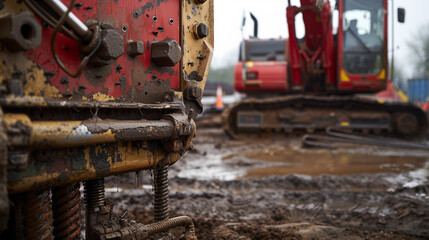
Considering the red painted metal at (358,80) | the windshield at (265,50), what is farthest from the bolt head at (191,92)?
the windshield at (265,50)

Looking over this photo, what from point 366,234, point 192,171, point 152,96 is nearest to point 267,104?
point 192,171

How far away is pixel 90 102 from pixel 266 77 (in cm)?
960

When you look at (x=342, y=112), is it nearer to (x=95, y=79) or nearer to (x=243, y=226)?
(x=243, y=226)

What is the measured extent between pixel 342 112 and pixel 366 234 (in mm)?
8242

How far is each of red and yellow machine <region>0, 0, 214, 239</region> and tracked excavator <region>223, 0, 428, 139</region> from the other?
287 inches

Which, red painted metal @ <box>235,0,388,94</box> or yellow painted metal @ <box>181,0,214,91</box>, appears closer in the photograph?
yellow painted metal @ <box>181,0,214,91</box>

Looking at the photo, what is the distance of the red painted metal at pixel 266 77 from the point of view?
10938 millimetres

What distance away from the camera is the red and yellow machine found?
142 centimetres

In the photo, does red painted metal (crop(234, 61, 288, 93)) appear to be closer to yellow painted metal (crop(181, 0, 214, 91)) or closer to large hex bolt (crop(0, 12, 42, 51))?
yellow painted metal (crop(181, 0, 214, 91))

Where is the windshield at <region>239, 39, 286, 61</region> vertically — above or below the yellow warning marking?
above

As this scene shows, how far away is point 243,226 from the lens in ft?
10.2

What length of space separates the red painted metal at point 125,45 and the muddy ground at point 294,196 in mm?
659

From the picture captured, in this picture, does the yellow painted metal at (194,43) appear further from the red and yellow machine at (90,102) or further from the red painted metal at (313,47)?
the red painted metal at (313,47)

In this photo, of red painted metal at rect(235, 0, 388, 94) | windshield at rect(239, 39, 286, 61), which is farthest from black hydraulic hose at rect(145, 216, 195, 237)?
windshield at rect(239, 39, 286, 61)
